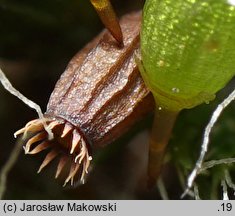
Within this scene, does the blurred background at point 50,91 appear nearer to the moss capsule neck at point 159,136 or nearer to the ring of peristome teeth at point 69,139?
the moss capsule neck at point 159,136

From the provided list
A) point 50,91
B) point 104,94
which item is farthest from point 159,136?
point 50,91

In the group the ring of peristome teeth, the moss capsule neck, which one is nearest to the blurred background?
the moss capsule neck

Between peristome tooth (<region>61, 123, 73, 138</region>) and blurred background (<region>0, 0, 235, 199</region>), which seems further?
blurred background (<region>0, 0, 235, 199</region>)

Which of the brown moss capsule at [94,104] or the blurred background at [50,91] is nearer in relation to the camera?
the brown moss capsule at [94,104]

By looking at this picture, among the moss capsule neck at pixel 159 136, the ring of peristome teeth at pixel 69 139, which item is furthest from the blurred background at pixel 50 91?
the ring of peristome teeth at pixel 69 139

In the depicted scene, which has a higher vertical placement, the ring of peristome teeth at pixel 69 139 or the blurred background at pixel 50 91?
the ring of peristome teeth at pixel 69 139

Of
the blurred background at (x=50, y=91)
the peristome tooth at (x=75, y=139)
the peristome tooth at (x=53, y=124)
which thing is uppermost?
the peristome tooth at (x=53, y=124)

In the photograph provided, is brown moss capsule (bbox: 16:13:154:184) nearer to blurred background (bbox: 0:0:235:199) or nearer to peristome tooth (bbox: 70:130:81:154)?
peristome tooth (bbox: 70:130:81:154)
